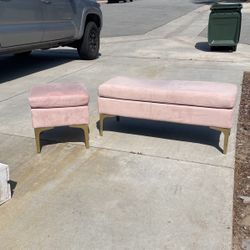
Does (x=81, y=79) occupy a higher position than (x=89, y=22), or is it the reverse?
(x=89, y=22)

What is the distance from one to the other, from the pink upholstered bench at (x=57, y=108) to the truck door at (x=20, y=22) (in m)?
2.95

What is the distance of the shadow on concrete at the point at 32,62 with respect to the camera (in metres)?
8.02

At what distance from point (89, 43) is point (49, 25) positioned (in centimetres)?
162

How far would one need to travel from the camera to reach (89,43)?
924cm

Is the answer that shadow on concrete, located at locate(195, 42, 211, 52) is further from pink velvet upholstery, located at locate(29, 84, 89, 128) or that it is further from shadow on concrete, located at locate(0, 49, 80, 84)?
pink velvet upholstery, located at locate(29, 84, 89, 128)

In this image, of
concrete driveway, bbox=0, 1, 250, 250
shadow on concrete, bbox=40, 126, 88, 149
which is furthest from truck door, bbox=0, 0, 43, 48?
shadow on concrete, bbox=40, 126, 88, 149

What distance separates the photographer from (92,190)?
337 centimetres

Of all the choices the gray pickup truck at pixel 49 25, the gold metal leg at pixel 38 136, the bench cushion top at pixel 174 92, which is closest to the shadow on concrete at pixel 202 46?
the gray pickup truck at pixel 49 25

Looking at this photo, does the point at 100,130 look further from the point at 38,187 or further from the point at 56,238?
the point at 56,238

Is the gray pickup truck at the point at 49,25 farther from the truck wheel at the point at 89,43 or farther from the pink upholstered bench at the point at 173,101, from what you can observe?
the pink upholstered bench at the point at 173,101

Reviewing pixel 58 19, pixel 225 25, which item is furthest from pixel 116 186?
pixel 225 25

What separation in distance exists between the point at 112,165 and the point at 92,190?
503 mm

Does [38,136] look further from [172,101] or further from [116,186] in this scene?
[172,101]

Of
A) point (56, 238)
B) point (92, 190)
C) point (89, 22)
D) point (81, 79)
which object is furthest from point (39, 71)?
point (56, 238)
